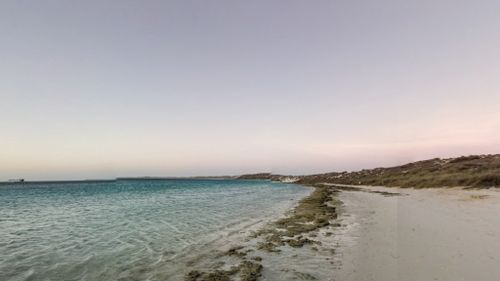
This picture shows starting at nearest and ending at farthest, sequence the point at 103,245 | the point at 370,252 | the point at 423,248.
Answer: the point at 423,248 < the point at 370,252 < the point at 103,245

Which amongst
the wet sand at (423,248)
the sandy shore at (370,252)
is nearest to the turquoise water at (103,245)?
the sandy shore at (370,252)

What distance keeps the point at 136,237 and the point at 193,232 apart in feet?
9.79

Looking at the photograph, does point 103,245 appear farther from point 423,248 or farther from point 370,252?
point 423,248

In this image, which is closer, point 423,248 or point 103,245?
point 423,248

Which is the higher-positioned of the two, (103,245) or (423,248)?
(423,248)

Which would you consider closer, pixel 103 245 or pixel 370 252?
pixel 370 252

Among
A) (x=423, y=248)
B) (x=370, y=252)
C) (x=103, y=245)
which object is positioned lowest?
(x=103, y=245)

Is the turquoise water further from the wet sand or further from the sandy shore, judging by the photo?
the wet sand

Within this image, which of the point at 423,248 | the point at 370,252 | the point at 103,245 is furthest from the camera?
the point at 103,245

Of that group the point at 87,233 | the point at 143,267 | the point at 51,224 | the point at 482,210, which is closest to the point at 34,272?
the point at 143,267

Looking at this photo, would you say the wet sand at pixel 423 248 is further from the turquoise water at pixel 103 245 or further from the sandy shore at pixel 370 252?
the turquoise water at pixel 103 245

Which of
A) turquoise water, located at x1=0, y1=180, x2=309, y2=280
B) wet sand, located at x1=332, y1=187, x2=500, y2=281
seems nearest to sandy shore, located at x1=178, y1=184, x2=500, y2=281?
wet sand, located at x1=332, y1=187, x2=500, y2=281

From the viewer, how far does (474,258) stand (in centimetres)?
1005

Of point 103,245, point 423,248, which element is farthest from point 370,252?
point 103,245
